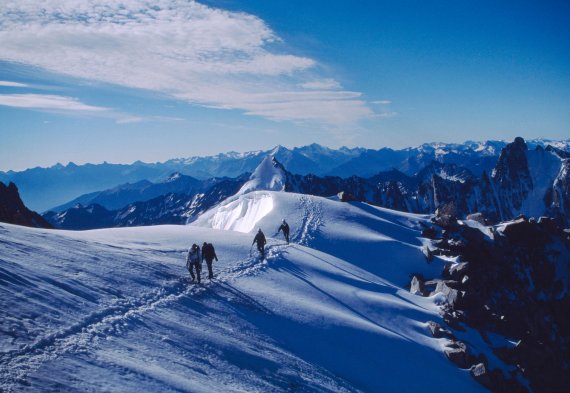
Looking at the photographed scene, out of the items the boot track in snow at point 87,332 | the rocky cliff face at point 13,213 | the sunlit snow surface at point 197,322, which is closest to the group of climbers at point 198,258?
the boot track in snow at point 87,332

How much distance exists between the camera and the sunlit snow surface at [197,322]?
12031mm

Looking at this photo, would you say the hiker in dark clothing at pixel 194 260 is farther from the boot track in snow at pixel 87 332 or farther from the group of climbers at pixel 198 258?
the boot track in snow at pixel 87 332

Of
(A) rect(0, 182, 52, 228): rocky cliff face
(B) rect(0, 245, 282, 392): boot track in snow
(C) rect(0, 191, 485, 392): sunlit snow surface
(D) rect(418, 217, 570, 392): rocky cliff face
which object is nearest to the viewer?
(B) rect(0, 245, 282, 392): boot track in snow

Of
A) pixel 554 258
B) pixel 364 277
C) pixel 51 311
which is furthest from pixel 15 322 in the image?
pixel 554 258

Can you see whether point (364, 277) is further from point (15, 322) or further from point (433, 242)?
point (15, 322)

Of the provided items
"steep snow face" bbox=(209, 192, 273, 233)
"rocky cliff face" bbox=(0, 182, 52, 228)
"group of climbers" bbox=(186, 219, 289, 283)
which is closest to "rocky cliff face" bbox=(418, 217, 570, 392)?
"group of climbers" bbox=(186, 219, 289, 283)

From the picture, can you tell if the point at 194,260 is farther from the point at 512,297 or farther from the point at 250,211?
the point at 250,211

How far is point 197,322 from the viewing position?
55.7 ft

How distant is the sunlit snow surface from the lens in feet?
39.5

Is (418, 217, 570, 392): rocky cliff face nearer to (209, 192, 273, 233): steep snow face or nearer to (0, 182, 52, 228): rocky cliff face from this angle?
(209, 192, 273, 233): steep snow face

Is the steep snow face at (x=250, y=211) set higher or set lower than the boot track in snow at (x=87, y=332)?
higher

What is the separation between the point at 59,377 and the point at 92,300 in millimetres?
5667

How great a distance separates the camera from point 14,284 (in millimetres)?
14375

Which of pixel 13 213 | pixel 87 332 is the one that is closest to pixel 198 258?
pixel 87 332
